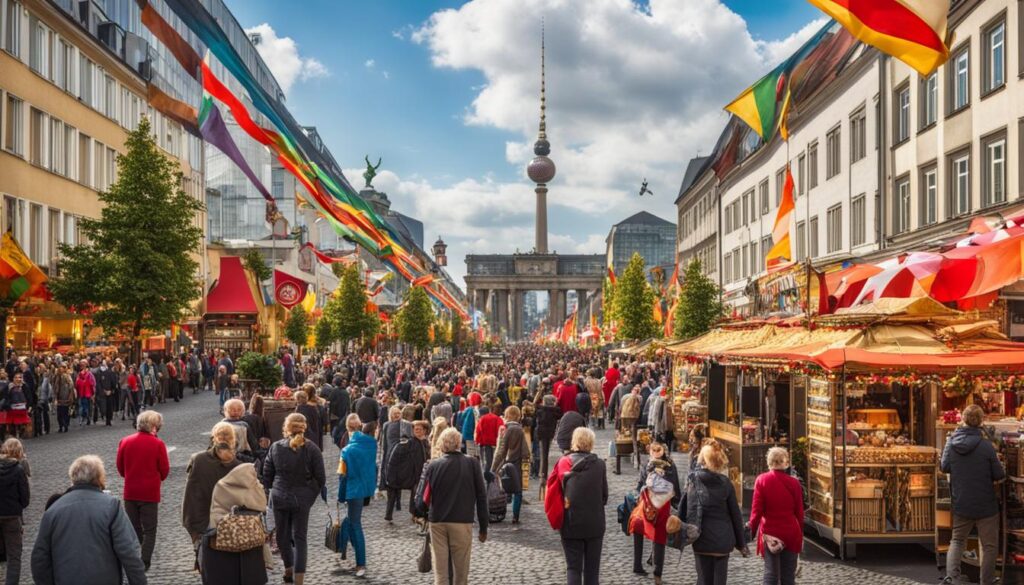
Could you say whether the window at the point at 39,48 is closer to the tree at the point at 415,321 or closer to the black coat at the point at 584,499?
the black coat at the point at 584,499

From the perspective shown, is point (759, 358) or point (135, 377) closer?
point (759, 358)

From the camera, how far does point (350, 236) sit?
35.8 m

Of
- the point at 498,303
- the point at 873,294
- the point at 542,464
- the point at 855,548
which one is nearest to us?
the point at 855,548

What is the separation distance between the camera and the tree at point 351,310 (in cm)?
6844

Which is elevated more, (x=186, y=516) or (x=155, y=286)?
(x=155, y=286)

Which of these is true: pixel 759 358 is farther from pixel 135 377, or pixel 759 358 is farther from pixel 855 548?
pixel 135 377

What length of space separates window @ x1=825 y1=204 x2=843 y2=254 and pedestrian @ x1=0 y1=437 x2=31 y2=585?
31.0 m

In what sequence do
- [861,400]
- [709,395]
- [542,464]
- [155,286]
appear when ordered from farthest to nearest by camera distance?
[155,286] < [709,395] < [542,464] < [861,400]

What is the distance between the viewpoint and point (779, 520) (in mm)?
9500

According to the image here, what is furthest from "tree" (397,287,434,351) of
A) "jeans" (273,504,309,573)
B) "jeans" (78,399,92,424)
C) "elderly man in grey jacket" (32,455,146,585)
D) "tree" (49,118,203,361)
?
"elderly man in grey jacket" (32,455,146,585)

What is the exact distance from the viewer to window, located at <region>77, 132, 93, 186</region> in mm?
41750

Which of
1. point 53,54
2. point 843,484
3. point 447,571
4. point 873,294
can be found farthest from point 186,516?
point 53,54

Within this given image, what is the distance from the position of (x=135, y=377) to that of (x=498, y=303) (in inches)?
6626

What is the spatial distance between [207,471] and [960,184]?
72.0 ft
